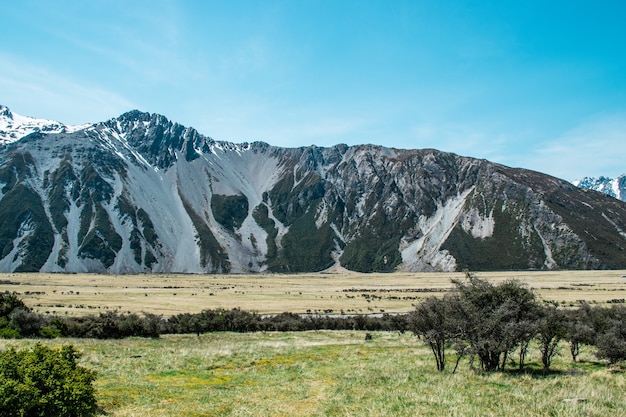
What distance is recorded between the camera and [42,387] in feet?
52.1

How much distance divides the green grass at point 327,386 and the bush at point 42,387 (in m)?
1.97

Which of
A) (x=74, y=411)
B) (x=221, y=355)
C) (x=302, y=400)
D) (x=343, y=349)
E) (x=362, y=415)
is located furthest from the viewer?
(x=343, y=349)

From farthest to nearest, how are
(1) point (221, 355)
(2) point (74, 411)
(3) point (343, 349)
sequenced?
(3) point (343, 349), (1) point (221, 355), (2) point (74, 411)

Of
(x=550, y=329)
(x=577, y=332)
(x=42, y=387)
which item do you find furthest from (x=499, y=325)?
(x=42, y=387)

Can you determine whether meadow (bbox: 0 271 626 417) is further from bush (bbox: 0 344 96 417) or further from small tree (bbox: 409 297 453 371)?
bush (bbox: 0 344 96 417)

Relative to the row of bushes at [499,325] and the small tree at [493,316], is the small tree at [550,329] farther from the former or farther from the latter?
the small tree at [493,316]

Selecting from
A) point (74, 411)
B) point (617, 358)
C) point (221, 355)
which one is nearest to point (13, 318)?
point (221, 355)

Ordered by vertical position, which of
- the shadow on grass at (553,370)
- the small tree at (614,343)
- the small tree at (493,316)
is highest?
the small tree at (493,316)

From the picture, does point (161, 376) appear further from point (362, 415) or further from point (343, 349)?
point (343, 349)

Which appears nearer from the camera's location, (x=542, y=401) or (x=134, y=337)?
(x=542, y=401)

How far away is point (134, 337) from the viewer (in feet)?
168

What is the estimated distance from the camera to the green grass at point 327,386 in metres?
17.8

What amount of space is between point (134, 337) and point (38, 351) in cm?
3639

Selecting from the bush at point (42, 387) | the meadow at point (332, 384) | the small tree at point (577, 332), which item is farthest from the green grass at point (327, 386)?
the bush at point (42, 387)
